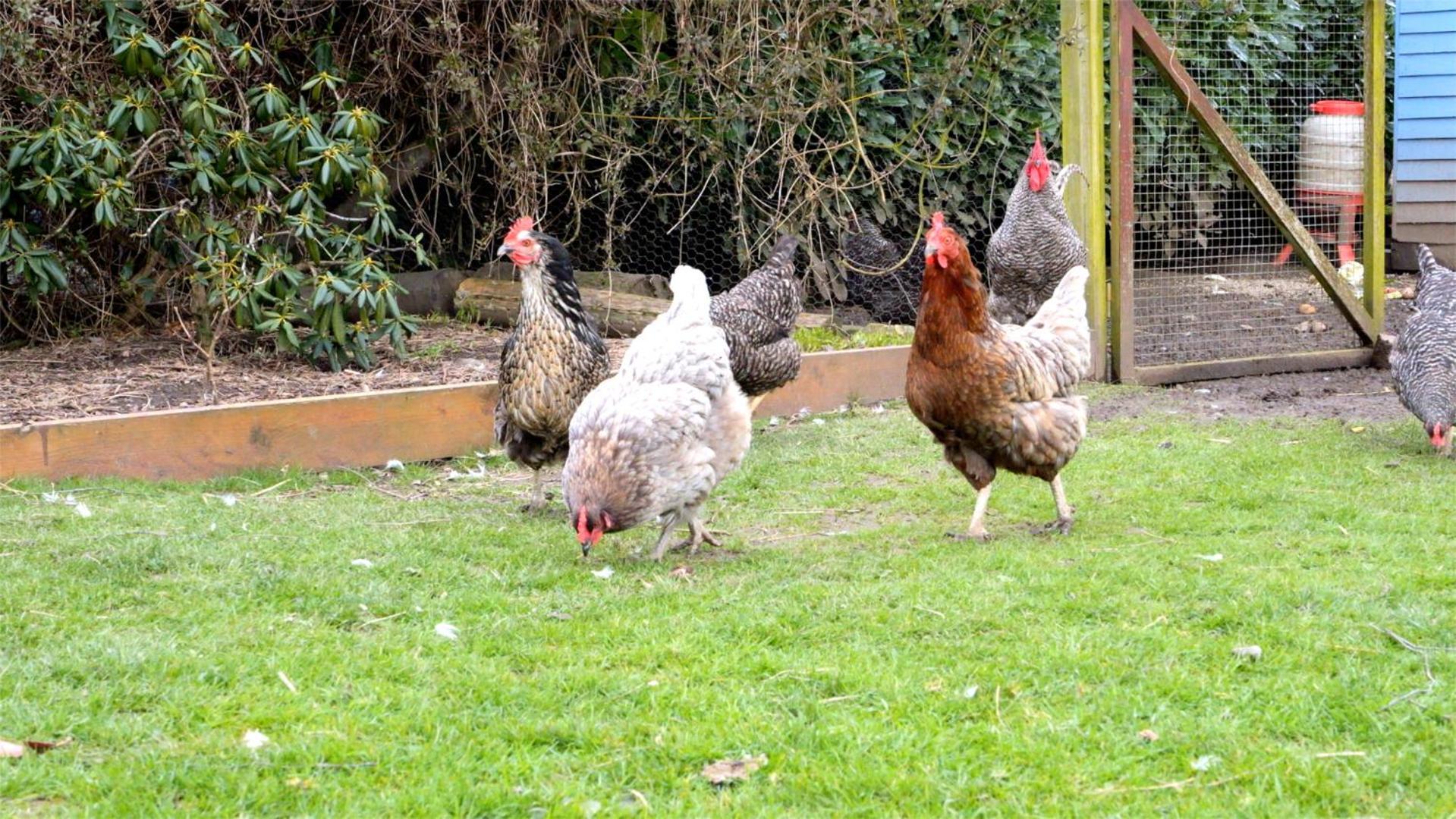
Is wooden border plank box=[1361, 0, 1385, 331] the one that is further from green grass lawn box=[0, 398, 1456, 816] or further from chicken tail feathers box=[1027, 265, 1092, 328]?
chicken tail feathers box=[1027, 265, 1092, 328]

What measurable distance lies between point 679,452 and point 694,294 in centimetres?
82

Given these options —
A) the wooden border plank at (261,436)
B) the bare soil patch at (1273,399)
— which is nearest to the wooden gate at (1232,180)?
the bare soil patch at (1273,399)

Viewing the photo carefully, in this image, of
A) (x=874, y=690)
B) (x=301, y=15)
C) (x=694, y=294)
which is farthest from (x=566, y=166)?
(x=874, y=690)

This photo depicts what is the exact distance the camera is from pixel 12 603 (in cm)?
410

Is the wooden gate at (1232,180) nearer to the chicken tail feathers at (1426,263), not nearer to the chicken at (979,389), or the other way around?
the chicken tail feathers at (1426,263)

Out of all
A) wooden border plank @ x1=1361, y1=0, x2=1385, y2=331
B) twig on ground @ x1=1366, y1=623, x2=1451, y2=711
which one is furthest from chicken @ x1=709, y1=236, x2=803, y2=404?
wooden border plank @ x1=1361, y1=0, x2=1385, y2=331

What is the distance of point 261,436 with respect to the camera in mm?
6465

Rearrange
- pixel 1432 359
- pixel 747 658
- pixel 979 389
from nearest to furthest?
pixel 747 658
pixel 979 389
pixel 1432 359

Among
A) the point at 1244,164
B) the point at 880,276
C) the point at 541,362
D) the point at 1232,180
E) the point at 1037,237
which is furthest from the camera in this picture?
the point at 880,276

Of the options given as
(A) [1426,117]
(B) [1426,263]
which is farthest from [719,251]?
(A) [1426,117]

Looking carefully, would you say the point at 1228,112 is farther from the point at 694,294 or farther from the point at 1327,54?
the point at 694,294

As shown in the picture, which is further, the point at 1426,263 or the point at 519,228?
the point at 1426,263

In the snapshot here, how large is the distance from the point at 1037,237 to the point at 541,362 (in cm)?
378

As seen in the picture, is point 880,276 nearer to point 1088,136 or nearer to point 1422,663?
point 1088,136
